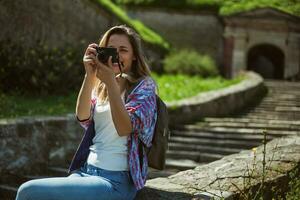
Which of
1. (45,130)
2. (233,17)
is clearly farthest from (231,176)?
(233,17)

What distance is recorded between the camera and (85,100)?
11.4 ft

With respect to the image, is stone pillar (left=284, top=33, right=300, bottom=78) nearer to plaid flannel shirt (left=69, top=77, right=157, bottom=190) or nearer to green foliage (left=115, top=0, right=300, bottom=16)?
green foliage (left=115, top=0, right=300, bottom=16)

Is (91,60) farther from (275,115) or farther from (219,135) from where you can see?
(275,115)

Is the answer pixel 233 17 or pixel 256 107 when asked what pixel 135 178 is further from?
pixel 233 17

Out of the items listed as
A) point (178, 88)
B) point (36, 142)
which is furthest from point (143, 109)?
point (178, 88)

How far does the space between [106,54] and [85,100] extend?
0.46 meters

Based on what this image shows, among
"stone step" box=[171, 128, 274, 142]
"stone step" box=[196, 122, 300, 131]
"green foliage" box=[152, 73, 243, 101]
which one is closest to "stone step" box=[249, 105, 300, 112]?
"green foliage" box=[152, 73, 243, 101]

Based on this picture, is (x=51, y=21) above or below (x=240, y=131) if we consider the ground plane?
above

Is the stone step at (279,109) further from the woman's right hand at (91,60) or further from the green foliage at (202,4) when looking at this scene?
the green foliage at (202,4)

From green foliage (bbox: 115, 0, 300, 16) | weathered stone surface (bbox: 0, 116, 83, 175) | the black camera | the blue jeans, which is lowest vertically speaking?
weathered stone surface (bbox: 0, 116, 83, 175)

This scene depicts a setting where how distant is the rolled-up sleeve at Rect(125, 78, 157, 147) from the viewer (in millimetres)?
3148

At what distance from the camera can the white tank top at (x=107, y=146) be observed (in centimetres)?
318

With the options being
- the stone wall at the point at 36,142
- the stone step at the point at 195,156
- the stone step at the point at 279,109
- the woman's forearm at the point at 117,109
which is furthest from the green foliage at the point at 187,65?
the woman's forearm at the point at 117,109

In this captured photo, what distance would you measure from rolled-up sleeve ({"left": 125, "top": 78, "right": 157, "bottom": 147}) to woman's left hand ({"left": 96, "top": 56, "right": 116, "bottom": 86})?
0.20 metres
